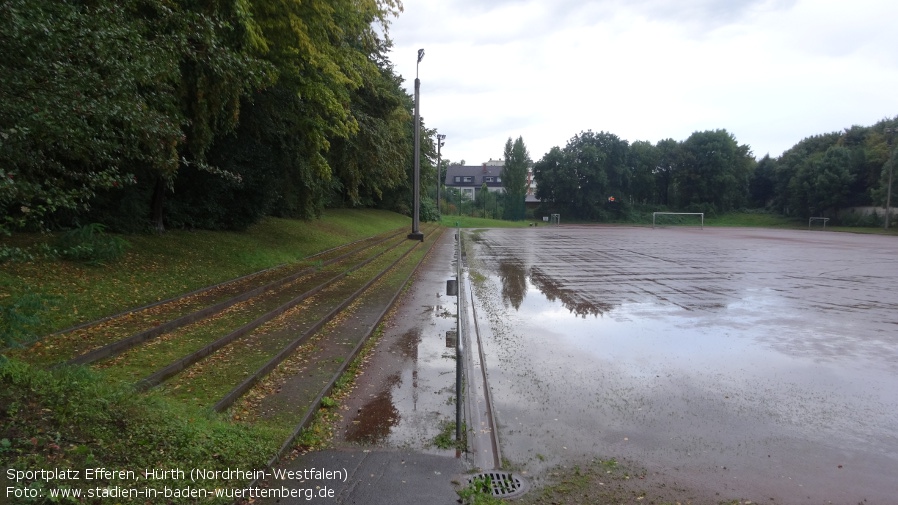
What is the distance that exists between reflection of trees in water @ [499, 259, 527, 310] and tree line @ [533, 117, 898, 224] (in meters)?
57.1

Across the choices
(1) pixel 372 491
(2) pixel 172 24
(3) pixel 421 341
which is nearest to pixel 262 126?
(2) pixel 172 24

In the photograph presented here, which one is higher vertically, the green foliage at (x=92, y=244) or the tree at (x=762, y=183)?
the tree at (x=762, y=183)

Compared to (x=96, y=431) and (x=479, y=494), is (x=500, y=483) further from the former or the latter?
(x=96, y=431)

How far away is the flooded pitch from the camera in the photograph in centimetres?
491

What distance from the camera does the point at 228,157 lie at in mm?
16375

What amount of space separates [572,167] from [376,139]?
5952 centimetres

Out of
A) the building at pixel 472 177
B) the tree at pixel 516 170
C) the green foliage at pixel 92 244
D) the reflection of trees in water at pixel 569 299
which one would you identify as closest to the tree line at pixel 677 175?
the tree at pixel 516 170

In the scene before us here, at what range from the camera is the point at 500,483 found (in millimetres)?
4430

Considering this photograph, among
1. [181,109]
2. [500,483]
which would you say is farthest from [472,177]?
[500,483]

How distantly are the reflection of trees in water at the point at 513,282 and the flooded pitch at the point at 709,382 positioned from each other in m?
0.13

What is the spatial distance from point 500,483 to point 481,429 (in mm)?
1168

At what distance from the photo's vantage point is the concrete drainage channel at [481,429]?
4359mm

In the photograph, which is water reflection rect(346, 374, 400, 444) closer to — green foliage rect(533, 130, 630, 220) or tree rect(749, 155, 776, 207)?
green foliage rect(533, 130, 630, 220)

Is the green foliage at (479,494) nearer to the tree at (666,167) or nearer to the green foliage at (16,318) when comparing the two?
the green foliage at (16,318)
